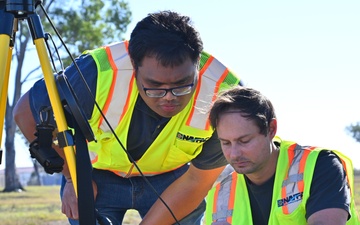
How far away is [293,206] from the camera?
4.08m

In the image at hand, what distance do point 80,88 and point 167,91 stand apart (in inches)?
18.8

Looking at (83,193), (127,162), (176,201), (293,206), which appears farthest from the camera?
(176,201)

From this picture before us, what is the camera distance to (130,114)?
15.0ft

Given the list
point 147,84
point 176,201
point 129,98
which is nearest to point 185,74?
point 147,84

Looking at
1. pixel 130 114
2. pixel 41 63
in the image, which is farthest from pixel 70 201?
pixel 41 63

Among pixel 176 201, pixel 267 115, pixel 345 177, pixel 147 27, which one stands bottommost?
pixel 176 201

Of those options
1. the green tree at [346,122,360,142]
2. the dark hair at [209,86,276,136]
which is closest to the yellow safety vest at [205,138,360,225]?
the dark hair at [209,86,276,136]

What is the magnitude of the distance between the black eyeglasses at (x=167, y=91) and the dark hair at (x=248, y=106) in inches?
6.6

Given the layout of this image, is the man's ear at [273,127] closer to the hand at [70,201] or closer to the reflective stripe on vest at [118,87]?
the reflective stripe on vest at [118,87]

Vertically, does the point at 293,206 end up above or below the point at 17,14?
below

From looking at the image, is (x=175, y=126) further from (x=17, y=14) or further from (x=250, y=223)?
(x=17, y=14)

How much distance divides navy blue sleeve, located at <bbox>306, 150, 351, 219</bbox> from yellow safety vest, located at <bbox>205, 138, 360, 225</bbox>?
29mm

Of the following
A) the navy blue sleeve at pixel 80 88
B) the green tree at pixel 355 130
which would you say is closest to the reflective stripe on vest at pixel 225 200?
the navy blue sleeve at pixel 80 88

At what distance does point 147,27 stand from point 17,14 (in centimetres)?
82
